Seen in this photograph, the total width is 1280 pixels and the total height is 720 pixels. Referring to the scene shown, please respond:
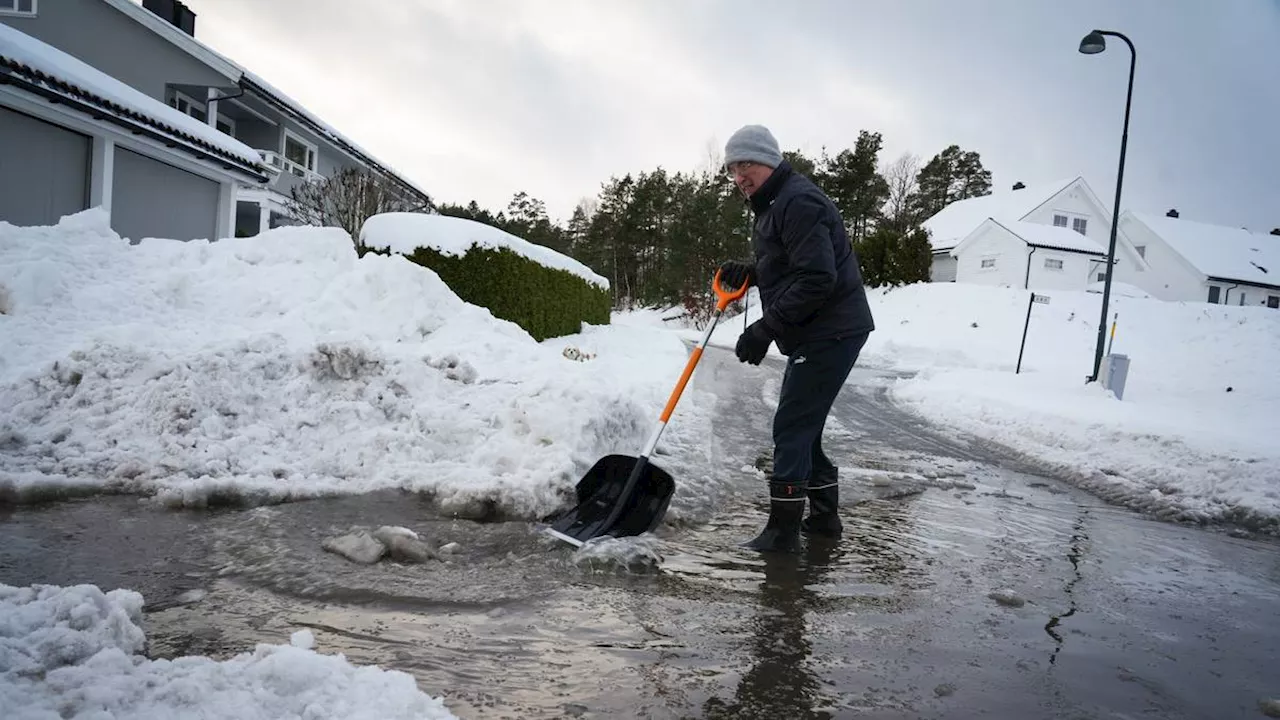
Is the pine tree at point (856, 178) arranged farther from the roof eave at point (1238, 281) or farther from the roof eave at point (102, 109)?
the roof eave at point (102, 109)

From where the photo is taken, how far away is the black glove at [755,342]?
348cm

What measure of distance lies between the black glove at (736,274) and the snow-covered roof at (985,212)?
38.1m

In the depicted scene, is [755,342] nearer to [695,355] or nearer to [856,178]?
[695,355]

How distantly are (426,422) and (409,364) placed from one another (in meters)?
0.63

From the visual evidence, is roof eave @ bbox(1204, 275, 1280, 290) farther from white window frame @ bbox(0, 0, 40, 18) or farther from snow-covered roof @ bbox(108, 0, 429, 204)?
white window frame @ bbox(0, 0, 40, 18)

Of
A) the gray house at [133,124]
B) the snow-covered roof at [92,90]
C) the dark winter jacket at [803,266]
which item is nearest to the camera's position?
the dark winter jacket at [803,266]

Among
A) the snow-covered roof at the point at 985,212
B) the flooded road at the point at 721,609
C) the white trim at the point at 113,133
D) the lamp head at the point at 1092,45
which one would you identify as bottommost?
the flooded road at the point at 721,609

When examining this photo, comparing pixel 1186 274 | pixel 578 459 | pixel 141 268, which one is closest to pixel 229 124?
pixel 141 268

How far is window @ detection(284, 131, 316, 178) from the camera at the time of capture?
22375mm

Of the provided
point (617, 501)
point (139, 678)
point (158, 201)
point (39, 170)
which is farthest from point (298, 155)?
point (139, 678)

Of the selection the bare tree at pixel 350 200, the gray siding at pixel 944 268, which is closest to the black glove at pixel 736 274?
the bare tree at pixel 350 200

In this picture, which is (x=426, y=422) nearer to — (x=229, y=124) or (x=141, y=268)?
(x=141, y=268)

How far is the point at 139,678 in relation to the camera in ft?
5.24

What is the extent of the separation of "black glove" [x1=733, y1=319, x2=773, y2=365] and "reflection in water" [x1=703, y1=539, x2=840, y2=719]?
39.4 inches
